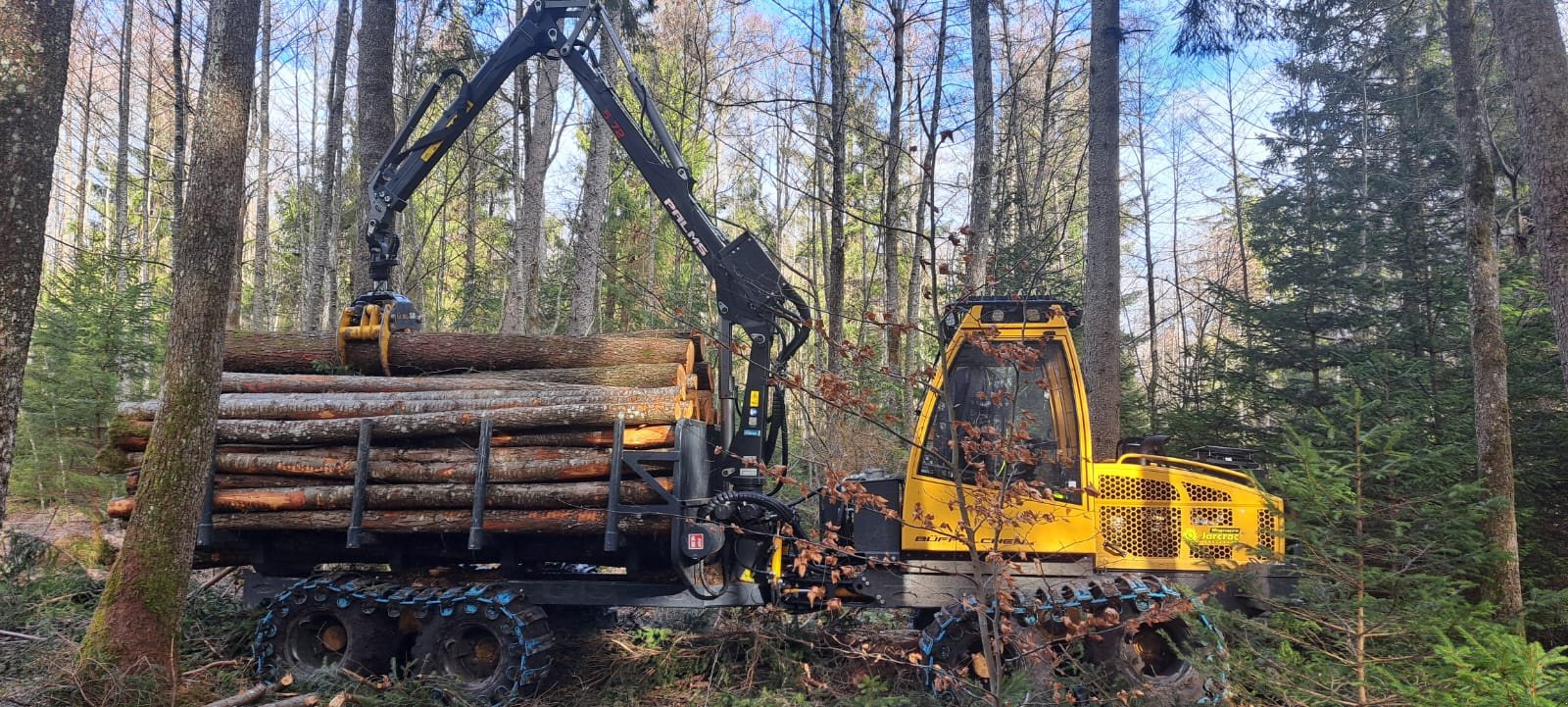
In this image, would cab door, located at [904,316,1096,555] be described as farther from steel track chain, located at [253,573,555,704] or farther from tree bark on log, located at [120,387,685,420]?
steel track chain, located at [253,573,555,704]

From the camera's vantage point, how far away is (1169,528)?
244 inches

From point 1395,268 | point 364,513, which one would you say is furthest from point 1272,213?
point 364,513

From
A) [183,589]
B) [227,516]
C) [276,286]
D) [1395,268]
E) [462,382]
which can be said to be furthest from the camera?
[276,286]

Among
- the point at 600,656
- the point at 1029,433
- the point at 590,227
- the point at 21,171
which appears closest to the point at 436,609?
the point at 600,656

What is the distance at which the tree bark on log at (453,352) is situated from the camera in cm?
711

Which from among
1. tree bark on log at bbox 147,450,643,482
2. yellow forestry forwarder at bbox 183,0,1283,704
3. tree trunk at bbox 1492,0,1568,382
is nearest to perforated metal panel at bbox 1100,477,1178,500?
yellow forestry forwarder at bbox 183,0,1283,704

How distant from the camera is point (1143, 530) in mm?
6203

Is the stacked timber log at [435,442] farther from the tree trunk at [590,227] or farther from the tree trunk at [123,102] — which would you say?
the tree trunk at [123,102]

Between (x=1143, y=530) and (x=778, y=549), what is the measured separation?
102 inches

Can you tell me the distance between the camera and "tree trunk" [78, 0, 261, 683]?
5.32m

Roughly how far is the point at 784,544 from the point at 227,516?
4.11m

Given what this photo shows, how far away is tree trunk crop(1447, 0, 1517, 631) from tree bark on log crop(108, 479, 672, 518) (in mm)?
6728

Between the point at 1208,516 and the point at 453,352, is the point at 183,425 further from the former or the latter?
the point at 1208,516

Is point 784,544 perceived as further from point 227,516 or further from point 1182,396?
point 1182,396
